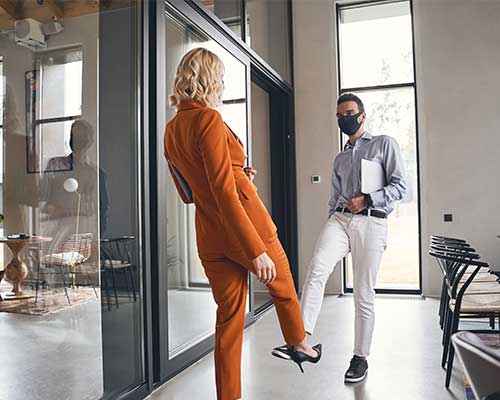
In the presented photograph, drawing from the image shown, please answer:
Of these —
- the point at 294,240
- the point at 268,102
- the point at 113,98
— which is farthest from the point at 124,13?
the point at 294,240

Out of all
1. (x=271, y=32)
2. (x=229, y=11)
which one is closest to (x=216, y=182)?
(x=229, y=11)

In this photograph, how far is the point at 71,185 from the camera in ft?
7.17

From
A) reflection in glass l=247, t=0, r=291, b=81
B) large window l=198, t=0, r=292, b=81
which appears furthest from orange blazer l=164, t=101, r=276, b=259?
reflection in glass l=247, t=0, r=291, b=81

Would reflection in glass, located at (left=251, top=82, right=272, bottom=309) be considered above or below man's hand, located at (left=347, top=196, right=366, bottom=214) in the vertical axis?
above

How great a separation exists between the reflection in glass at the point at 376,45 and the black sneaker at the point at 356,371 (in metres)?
3.80

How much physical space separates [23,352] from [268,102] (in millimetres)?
4366

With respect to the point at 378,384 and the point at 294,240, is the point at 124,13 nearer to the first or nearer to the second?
the point at 378,384

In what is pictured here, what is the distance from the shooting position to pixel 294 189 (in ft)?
19.3

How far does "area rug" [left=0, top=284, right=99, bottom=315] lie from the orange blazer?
0.64m

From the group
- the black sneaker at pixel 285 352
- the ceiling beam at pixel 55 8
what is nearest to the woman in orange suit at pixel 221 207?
the black sneaker at pixel 285 352

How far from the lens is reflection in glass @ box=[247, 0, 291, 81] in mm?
4730

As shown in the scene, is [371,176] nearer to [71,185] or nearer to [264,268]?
[264,268]

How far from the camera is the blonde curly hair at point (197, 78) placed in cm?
190

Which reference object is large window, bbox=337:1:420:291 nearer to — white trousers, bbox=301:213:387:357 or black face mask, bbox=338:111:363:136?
black face mask, bbox=338:111:363:136
